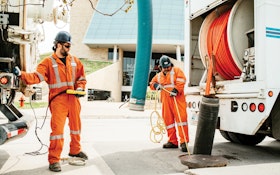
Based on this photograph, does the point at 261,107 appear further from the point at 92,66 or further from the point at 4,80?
the point at 92,66

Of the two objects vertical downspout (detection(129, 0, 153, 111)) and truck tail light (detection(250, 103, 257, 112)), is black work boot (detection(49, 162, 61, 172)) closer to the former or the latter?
vertical downspout (detection(129, 0, 153, 111))

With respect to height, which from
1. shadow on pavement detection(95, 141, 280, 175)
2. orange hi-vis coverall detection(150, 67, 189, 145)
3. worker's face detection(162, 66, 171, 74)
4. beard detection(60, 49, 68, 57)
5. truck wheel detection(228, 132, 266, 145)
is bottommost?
shadow on pavement detection(95, 141, 280, 175)

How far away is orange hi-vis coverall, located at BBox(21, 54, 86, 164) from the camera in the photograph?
4062 mm

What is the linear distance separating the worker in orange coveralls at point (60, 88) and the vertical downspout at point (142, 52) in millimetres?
873

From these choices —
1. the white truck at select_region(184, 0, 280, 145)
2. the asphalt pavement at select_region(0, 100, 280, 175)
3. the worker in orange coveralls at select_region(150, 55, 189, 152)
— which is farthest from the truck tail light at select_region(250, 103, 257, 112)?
the worker in orange coveralls at select_region(150, 55, 189, 152)

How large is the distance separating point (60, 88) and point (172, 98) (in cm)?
224

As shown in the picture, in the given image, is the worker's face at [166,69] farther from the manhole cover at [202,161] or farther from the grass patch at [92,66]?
the grass patch at [92,66]

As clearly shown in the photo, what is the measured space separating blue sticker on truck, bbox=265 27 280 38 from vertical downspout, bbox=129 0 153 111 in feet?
5.43

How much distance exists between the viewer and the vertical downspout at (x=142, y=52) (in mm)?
4723

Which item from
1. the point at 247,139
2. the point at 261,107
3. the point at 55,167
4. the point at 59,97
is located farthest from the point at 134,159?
the point at 247,139

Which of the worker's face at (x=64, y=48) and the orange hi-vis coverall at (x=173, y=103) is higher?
the worker's face at (x=64, y=48)

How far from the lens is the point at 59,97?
13.9ft

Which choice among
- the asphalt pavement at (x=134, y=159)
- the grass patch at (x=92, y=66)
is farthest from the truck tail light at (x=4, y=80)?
the grass patch at (x=92, y=66)

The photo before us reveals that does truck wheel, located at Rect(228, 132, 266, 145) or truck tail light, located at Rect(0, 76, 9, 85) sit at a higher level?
truck tail light, located at Rect(0, 76, 9, 85)
